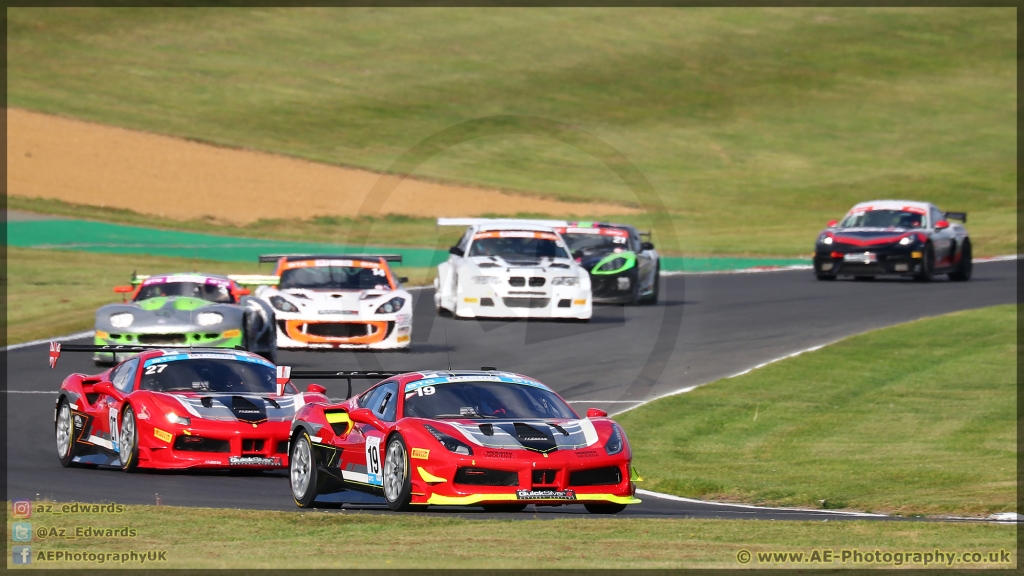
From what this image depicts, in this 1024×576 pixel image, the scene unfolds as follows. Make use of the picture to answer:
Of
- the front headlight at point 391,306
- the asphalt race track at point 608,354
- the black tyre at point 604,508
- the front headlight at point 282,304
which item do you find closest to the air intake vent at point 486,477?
the asphalt race track at point 608,354

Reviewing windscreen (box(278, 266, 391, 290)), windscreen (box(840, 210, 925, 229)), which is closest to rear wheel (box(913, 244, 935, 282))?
windscreen (box(840, 210, 925, 229))

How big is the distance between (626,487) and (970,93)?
7197 cm

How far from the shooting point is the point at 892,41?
86188mm

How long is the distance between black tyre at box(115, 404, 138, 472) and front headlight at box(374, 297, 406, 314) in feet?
25.3

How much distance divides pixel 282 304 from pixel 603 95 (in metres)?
56.7

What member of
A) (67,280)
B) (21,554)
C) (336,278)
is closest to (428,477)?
(21,554)

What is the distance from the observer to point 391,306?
69.5ft

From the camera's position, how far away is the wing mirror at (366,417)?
1114cm

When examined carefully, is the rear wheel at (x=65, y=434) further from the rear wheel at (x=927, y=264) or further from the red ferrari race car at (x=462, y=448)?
the rear wheel at (x=927, y=264)

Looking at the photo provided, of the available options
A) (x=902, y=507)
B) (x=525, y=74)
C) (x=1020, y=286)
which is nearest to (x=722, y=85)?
(x=525, y=74)

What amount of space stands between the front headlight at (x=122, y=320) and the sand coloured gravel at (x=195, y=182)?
93.3ft

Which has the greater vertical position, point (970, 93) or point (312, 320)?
point (970, 93)

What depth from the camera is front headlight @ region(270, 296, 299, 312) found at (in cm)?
2102

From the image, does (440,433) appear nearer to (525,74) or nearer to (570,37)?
(525,74)
